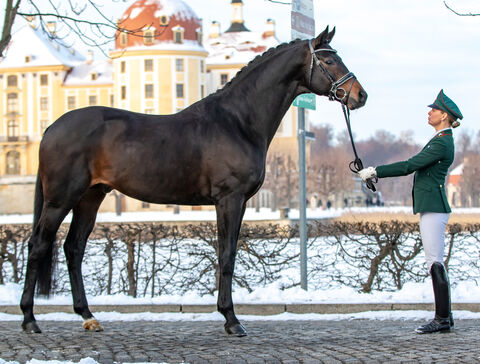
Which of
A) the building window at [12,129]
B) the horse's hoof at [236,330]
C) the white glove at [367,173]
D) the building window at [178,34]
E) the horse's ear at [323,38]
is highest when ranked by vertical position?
the building window at [178,34]

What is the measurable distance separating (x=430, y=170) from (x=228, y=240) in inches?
82.9

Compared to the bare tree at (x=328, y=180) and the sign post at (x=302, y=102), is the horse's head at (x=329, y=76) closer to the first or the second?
the sign post at (x=302, y=102)

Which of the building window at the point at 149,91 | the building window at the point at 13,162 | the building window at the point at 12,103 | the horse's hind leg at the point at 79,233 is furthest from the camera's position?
the building window at the point at 12,103

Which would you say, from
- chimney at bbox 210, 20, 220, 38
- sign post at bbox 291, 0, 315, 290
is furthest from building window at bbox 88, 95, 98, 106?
sign post at bbox 291, 0, 315, 290

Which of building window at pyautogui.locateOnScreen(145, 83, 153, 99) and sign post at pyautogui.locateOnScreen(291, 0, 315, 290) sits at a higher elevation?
building window at pyautogui.locateOnScreen(145, 83, 153, 99)

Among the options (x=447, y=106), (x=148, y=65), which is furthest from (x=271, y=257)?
(x=148, y=65)

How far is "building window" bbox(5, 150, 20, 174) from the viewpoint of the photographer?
83688mm

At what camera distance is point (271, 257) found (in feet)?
35.6

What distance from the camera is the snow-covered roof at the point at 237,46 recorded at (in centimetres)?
8606

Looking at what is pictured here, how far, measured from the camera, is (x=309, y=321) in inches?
337

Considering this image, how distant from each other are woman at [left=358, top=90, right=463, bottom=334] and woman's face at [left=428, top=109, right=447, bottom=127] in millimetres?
14

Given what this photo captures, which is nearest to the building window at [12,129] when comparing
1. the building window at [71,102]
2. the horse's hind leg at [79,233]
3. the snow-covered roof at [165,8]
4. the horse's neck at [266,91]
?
the building window at [71,102]

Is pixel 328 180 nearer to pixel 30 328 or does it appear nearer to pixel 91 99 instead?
pixel 91 99

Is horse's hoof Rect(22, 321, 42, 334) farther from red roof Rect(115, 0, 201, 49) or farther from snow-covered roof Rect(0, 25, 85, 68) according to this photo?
snow-covered roof Rect(0, 25, 85, 68)
